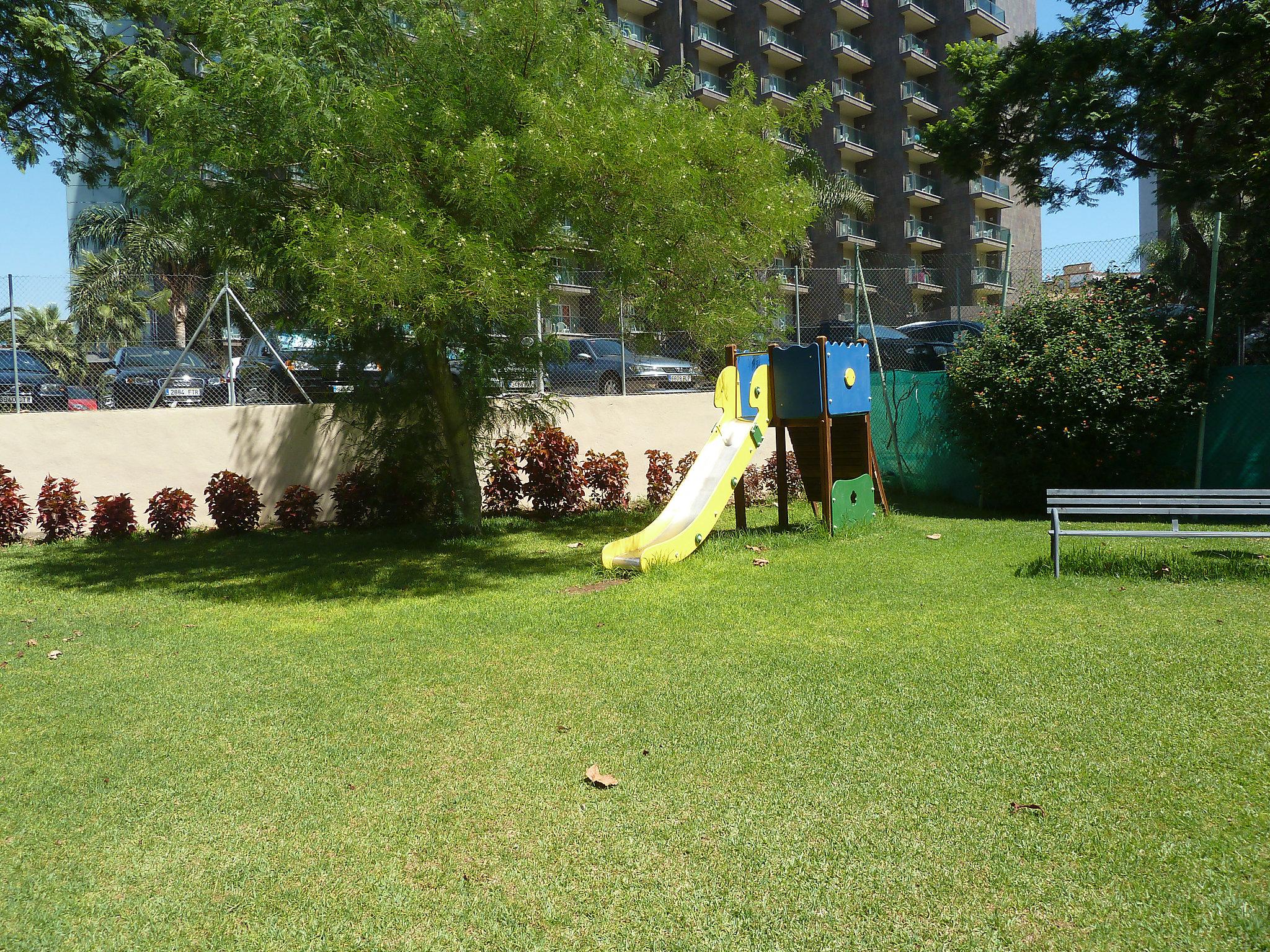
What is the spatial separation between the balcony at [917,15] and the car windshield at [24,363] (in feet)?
142

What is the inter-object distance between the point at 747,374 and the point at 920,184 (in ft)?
129

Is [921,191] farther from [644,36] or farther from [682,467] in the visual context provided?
[682,467]

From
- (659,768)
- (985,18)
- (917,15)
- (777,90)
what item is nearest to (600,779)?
(659,768)

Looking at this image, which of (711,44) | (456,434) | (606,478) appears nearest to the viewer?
(456,434)

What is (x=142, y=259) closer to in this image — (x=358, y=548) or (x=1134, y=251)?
(x=358, y=548)

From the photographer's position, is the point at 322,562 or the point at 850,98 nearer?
the point at 322,562

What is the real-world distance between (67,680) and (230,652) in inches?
36.7

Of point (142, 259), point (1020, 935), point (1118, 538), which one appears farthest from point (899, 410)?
point (142, 259)

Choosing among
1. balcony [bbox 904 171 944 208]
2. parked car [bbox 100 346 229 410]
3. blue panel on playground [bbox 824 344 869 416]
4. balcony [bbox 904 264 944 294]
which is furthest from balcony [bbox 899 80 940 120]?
parked car [bbox 100 346 229 410]

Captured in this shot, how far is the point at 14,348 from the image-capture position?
35.9 ft

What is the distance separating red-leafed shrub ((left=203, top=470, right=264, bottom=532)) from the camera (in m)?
11.4

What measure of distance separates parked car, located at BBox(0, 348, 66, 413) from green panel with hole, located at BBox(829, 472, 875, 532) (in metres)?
9.31

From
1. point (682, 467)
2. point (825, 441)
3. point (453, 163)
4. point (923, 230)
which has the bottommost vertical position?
point (682, 467)

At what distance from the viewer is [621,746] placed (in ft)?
13.9
